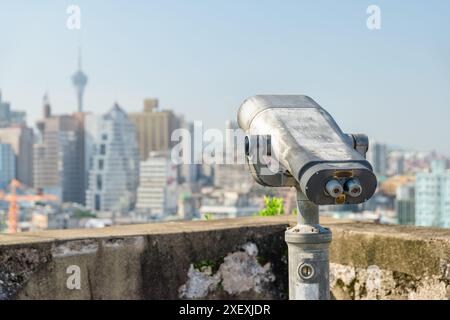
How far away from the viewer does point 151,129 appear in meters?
156

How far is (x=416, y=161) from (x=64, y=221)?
72815mm

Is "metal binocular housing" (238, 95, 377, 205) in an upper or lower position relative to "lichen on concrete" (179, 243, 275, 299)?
upper

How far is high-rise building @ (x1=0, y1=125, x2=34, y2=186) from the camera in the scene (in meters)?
142

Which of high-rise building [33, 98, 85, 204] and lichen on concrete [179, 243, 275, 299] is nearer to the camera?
lichen on concrete [179, 243, 275, 299]

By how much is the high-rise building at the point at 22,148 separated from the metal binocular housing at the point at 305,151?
142 meters

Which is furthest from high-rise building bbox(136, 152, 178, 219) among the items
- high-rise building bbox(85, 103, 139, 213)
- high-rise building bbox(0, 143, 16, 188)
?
high-rise building bbox(0, 143, 16, 188)

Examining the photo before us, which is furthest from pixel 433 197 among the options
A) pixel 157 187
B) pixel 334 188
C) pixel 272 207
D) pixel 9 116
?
pixel 334 188

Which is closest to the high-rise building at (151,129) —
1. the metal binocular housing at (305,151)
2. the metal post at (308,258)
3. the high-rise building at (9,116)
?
the high-rise building at (9,116)

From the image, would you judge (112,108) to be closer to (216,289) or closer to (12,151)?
(12,151)

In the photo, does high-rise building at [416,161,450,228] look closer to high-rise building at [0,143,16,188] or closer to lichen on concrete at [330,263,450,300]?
high-rise building at [0,143,16,188]

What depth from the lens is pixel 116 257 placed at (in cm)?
395

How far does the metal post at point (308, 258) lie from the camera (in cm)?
286

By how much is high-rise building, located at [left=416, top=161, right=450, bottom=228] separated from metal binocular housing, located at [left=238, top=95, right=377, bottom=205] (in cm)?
9994

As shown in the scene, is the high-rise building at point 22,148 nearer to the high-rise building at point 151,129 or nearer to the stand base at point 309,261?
the high-rise building at point 151,129
